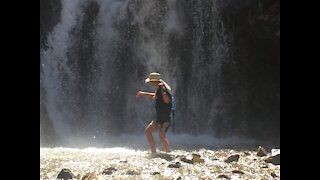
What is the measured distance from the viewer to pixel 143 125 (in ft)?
49.4

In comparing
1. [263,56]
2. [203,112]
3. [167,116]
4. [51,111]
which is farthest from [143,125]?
[167,116]

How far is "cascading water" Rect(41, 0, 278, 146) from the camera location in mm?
15367

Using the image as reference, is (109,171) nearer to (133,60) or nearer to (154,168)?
(154,168)

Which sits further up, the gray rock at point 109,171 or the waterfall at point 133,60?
the waterfall at point 133,60

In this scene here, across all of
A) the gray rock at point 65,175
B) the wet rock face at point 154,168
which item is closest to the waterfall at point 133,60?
the wet rock face at point 154,168

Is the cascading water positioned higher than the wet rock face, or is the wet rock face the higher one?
the cascading water

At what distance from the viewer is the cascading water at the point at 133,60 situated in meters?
15.4

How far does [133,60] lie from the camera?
52.1 feet

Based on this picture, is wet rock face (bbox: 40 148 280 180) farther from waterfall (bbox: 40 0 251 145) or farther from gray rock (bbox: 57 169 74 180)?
waterfall (bbox: 40 0 251 145)

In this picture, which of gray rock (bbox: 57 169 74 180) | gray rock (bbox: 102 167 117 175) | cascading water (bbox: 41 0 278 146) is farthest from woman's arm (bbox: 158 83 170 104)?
cascading water (bbox: 41 0 278 146)

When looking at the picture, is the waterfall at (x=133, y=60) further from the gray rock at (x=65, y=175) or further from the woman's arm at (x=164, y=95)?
the gray rock at (x=65, y=175)

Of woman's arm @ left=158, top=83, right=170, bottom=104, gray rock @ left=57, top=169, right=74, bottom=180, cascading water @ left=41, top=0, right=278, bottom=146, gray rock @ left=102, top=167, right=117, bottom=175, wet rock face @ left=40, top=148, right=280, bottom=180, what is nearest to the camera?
gray rock @ left=57, top=169, right=74, bottom=180

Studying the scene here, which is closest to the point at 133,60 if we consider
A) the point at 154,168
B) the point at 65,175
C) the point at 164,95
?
the point at 164,95

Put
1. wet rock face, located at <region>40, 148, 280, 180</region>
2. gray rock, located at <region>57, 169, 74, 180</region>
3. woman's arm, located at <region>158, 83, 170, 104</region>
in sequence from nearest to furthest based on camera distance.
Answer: gray rock, located at <region>57, 169, 74, 180</region>
wet rock face, located at <region>40, 148, 280, 180</region>
woman's arm, located at <region>158, 83, 170, 104</region>
